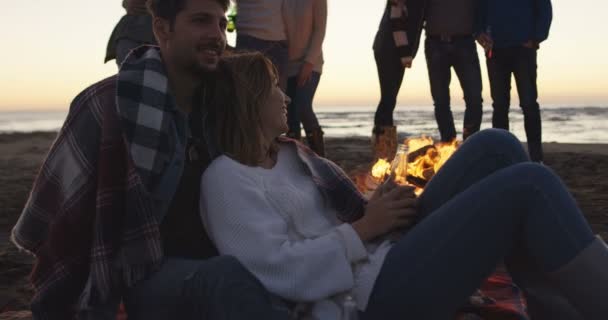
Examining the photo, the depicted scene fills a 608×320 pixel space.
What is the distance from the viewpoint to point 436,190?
8.06ft

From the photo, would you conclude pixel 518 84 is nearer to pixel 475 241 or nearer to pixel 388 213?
pixel 388 213

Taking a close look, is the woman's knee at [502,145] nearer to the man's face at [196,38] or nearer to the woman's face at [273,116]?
the woman's face at [273,116]

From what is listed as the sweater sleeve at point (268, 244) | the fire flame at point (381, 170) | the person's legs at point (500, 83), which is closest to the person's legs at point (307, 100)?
the fire flame at point (381, 170)

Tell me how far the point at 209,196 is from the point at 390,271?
61 centimetres

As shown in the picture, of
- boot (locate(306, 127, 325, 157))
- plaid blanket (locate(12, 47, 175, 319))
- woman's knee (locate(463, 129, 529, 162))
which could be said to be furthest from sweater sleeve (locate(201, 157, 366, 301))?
boot (locate(306, 127, 325, 157))

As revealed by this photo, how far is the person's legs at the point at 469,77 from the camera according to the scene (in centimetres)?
596

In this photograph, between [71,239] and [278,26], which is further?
[278,26]

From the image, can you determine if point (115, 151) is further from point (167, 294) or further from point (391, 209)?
point (391, 209)

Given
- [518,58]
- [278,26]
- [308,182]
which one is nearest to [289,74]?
[278,26]

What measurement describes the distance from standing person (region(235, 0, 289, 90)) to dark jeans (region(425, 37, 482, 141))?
4.97 ft

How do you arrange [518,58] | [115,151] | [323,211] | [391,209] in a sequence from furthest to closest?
[518,58], [323,211], [391,209], [115,151]

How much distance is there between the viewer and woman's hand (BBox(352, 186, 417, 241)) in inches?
88.1

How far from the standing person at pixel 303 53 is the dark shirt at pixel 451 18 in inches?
39.8

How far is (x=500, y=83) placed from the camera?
6281 mm
